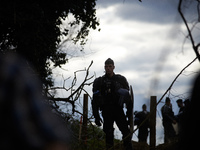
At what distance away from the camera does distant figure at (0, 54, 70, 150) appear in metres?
0.55

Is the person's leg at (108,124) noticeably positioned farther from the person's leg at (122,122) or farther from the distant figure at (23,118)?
the distant figure at (23,118)

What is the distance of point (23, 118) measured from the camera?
57 centimetres

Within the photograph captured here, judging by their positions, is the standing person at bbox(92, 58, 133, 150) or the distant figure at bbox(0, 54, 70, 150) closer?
the distant figure at bbox(0, 54, 70, 150)

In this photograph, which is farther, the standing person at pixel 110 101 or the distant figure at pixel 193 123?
the standing person at pixel 110 101

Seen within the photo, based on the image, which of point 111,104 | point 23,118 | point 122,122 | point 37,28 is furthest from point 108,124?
point 23,118

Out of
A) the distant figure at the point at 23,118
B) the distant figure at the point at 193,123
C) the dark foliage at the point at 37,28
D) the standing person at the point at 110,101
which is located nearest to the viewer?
the distant figure at the point at 23,118

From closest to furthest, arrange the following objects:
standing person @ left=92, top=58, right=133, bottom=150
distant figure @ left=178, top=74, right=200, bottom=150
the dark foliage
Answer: distant figure @ left=178, top=74, right=200, bottom=150 → standing person @ left=92, top=58, right=133, bottom=150 → the dark foliage

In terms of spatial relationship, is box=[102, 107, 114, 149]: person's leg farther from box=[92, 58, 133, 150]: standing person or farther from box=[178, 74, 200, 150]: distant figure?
box=[178, 74, 200, 150]: distant figure

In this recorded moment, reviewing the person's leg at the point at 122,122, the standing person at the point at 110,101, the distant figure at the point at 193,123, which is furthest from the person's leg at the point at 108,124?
the distant figure at the point at 193,123

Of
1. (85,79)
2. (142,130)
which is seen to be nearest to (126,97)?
(85,79)

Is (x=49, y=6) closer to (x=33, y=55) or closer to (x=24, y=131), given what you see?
(x=33, y=55)

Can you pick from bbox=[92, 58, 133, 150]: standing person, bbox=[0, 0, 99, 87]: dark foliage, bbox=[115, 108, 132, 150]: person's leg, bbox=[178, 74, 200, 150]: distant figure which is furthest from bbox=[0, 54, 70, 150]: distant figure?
bbox=[0, 0, 99, 87]: dark foliage

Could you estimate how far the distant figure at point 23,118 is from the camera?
0.55m

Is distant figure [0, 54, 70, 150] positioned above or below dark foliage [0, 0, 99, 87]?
below
